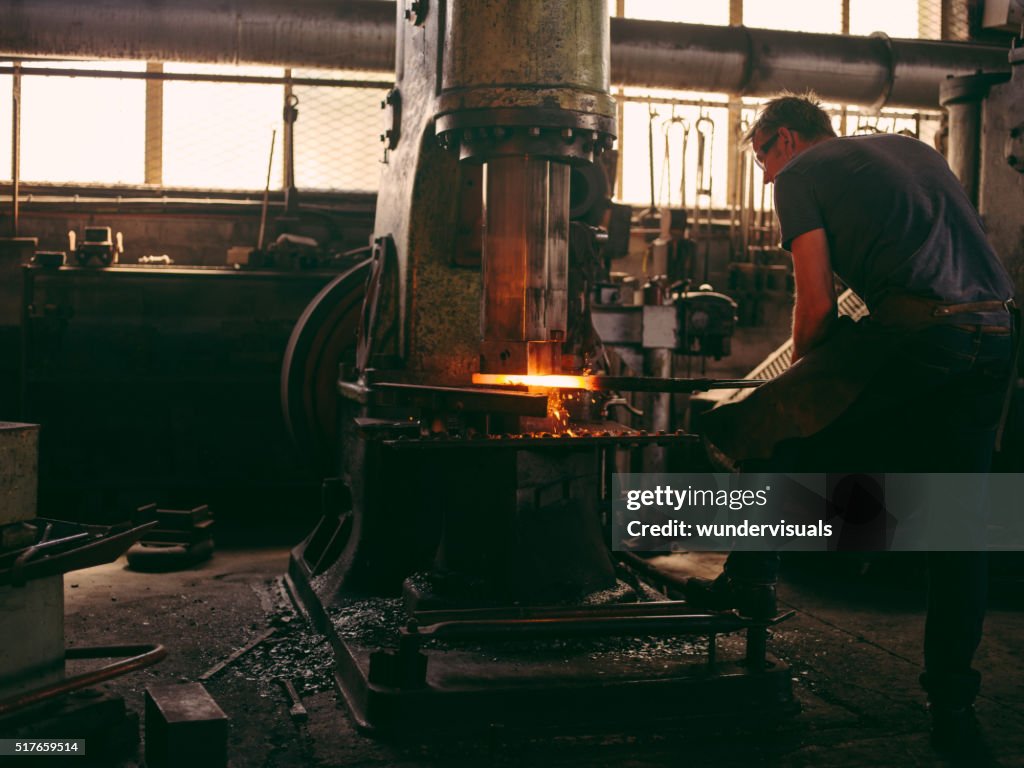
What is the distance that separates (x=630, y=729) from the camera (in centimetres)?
246

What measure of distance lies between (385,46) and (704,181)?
268 centimetres

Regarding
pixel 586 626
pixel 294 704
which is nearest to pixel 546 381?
pixel 586 626

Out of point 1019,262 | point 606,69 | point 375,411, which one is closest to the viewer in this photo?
point 606,69

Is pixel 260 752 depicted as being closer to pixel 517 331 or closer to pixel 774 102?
pixel 517 331

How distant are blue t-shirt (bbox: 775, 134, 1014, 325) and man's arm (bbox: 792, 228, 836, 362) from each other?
33mm

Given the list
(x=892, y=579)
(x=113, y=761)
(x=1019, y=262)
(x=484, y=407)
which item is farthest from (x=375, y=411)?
(x=1019, y=262)

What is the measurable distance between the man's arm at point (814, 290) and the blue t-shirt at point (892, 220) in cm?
3

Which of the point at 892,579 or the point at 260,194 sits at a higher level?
the point at 260,194

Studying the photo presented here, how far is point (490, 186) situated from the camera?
2.77 m

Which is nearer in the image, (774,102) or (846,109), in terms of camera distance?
(774,102)

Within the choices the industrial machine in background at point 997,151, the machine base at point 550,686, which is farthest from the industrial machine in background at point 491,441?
the industrial machine in background at point 997,151

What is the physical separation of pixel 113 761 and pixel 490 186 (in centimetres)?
160

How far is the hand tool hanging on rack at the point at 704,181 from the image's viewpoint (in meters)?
6.90

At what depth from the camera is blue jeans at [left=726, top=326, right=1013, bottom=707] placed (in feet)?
7.51
